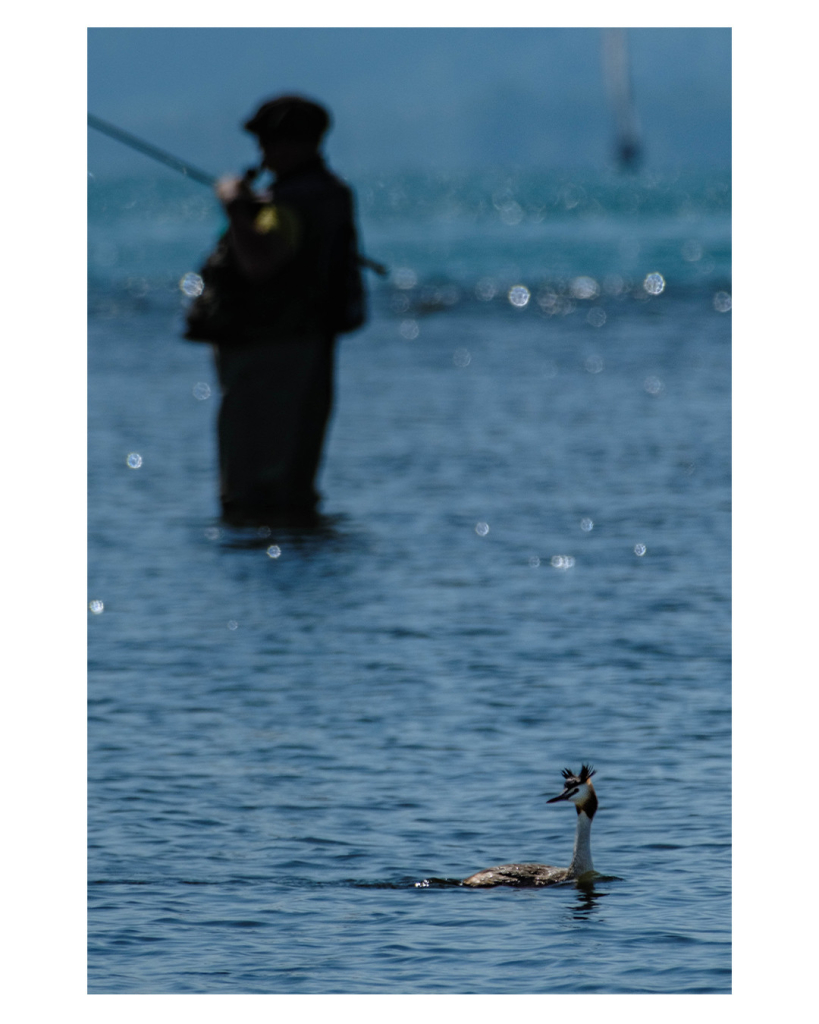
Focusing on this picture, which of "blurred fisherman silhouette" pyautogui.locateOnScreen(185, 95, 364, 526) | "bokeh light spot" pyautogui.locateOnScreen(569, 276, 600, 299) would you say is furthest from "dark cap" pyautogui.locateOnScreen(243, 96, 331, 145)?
"bokeh light spot" pyautogui.locateOnScreen(569, 276, 600, 299)

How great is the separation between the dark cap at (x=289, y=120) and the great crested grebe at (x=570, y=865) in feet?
26.5

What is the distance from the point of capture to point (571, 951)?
7574 millimetres

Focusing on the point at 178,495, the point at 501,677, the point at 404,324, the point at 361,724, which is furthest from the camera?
the point at 404,324

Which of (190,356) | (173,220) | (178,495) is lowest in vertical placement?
(178,495)

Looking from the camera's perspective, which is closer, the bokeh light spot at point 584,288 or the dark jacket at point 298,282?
the dark jacket at point 298,282

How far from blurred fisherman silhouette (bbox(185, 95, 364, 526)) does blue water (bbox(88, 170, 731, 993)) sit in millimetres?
922

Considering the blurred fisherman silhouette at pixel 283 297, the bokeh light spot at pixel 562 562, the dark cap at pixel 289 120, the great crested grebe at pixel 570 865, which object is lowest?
the great crested grebe at pixel 570 865

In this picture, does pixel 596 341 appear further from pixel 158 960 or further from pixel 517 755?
pixel 158 960

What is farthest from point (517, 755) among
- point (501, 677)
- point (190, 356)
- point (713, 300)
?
point (713, 300)

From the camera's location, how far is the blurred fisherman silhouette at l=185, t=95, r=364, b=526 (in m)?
15.7

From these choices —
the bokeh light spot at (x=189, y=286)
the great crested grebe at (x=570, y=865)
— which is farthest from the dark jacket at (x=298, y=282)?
the bokeh light spot at (x=189, y=286)

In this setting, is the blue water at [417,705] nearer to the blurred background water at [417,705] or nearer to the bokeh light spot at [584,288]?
the blurred background water at [417,705]

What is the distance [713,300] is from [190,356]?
16590 mm

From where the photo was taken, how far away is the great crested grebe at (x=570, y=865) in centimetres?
840
